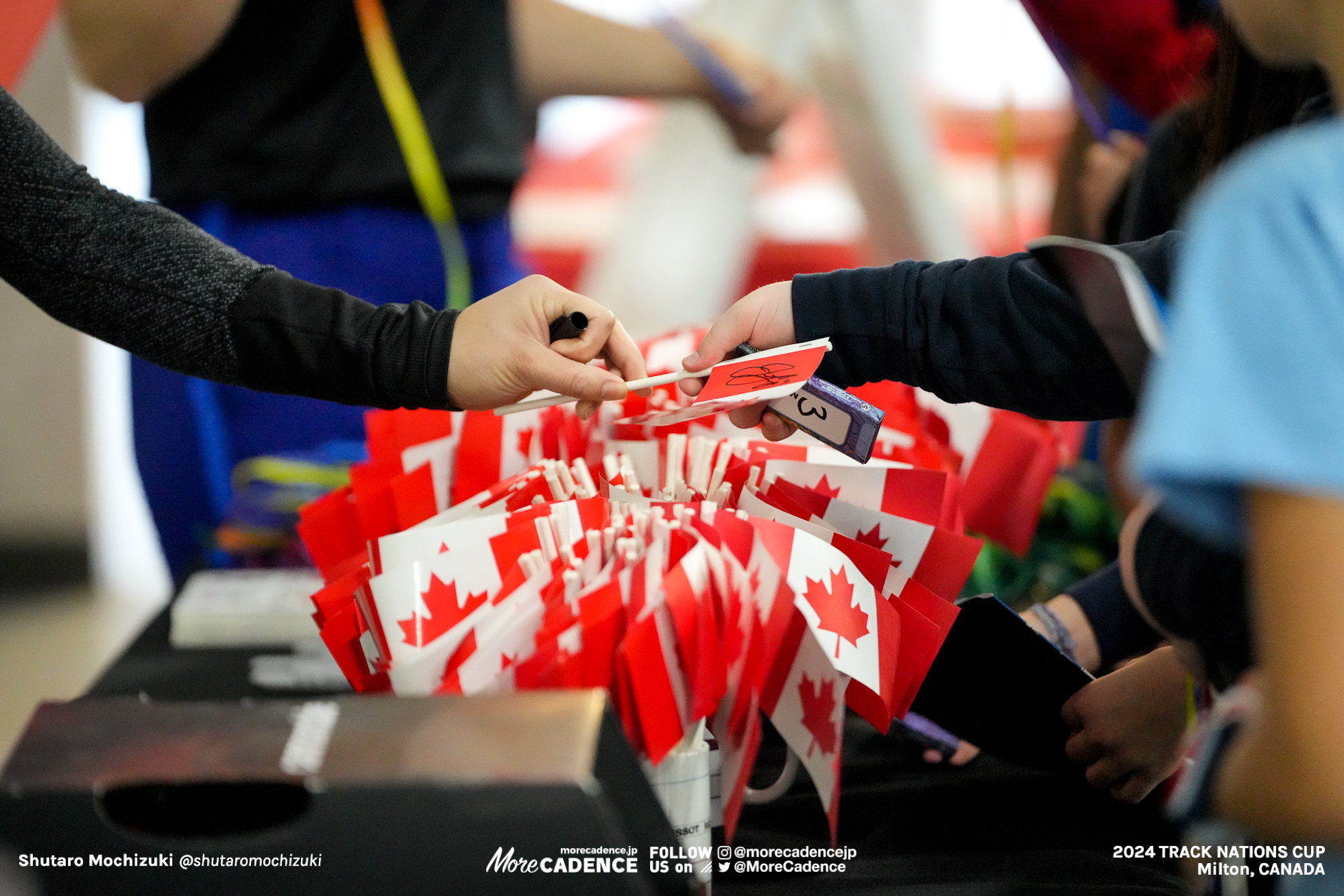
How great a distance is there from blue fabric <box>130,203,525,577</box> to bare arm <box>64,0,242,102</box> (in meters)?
0.17

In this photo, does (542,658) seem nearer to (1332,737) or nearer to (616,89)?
(1332,737)

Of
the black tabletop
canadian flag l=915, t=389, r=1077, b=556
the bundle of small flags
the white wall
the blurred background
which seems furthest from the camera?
the white wall

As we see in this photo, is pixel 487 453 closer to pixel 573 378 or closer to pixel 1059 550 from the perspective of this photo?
pixel 573 378

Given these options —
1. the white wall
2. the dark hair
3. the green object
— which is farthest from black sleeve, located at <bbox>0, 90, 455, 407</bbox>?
the white wall

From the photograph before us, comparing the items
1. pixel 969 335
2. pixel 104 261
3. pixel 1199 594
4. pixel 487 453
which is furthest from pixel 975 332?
pixel 104 261

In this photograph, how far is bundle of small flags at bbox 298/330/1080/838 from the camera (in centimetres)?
51

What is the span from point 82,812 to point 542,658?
0.20 metres

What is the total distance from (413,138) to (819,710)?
926mm

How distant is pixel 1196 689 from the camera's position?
68cm

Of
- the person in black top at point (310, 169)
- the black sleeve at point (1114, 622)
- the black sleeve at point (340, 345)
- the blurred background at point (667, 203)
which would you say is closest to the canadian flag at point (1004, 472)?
the black sleeve at point (1114, 622)

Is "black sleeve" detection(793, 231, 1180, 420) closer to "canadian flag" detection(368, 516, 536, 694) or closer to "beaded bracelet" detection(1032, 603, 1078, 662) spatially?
"beaded bracelet" detection(1032, 603, 1078, 662)

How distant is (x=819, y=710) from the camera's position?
54 centimetres

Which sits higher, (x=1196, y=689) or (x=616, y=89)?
(x=616, y=89)

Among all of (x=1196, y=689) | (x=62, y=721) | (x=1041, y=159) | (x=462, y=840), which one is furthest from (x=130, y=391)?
(x=1041, y=159)
